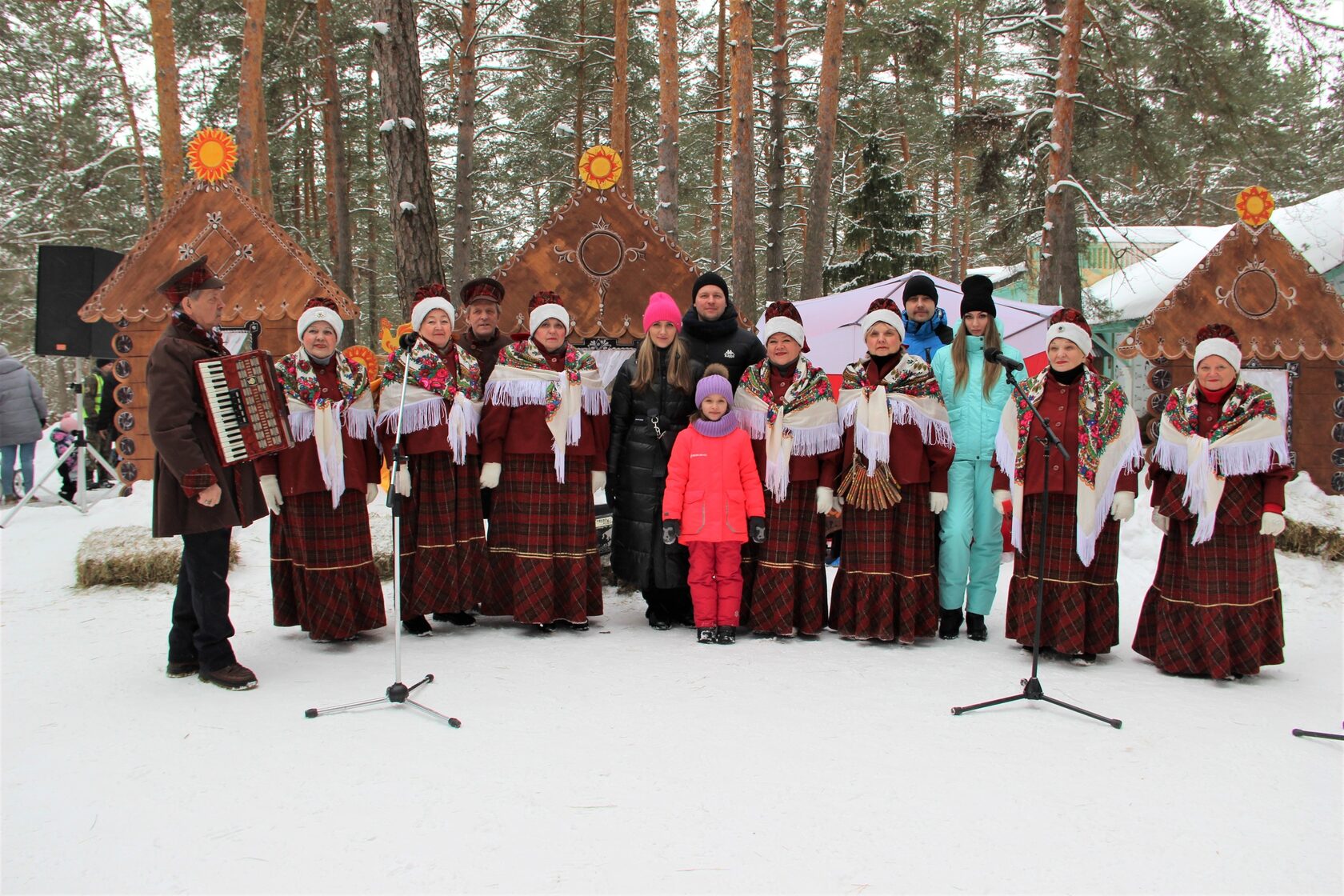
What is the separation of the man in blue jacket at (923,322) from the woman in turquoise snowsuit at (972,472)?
0.39 m

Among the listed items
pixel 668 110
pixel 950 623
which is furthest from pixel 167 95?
pixel 950 623

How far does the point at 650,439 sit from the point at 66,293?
703 cm

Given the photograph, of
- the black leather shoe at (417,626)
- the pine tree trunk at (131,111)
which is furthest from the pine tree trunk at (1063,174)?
the pine tree trunk at (131,111)

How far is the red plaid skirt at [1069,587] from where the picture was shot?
436 cm

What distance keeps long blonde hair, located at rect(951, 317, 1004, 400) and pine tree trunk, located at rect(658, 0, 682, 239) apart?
17.5 ft

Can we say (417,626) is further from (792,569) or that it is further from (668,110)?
(668,110)

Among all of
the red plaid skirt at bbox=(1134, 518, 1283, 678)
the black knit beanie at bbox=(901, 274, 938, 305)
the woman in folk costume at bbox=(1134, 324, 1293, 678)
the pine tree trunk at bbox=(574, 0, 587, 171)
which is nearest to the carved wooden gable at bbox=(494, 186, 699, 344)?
the black knit beanie at bbox=(901, 274, 938, 305)

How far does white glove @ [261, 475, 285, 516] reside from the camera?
14.1ft

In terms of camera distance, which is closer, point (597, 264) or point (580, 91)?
point (597, 264)

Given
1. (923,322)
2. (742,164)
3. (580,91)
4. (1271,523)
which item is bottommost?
(1271,523)

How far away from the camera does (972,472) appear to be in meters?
4.72

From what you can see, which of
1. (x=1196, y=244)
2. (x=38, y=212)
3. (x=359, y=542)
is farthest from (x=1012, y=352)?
(x=38, y=212)

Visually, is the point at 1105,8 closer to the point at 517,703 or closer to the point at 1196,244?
the point at 1196,244

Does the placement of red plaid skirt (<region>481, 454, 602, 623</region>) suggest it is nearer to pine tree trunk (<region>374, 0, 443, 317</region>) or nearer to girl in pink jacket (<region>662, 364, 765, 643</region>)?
girl in pink jacket (<region>662, 364, 765, 643</region>)
